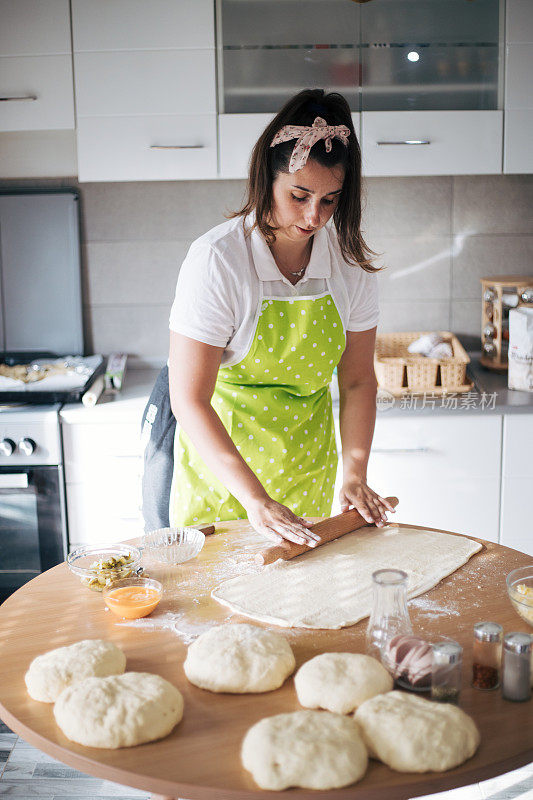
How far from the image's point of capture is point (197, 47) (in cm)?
257

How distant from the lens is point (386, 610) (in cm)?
111

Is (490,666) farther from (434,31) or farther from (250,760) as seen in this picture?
(434,31)

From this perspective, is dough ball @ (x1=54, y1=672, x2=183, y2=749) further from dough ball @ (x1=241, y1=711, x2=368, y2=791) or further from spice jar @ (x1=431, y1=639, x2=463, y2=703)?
spice jar @ (x1=431, y1=639, x2=463, y2=703)

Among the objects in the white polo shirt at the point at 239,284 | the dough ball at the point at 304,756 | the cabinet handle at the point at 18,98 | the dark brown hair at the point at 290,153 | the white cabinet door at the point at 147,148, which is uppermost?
the cabinet handle at the point at 18,98

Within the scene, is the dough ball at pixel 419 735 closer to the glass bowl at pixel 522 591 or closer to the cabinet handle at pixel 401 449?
the glass bowl at pixel 522 591

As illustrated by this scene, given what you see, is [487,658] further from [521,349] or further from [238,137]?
[238,137]

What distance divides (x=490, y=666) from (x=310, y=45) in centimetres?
212

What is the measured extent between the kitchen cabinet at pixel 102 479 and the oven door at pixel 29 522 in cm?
4

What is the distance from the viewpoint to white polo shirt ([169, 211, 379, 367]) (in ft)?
5.19

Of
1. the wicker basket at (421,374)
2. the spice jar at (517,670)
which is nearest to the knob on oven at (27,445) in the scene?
the wicker basket at (421,374)

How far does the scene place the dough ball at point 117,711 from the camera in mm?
958

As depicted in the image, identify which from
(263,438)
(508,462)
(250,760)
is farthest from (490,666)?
(508,462)

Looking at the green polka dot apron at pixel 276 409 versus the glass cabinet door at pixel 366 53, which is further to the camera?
the glass cabinet door at pixel 366 53

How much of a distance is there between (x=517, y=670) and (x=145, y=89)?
7.02ft
